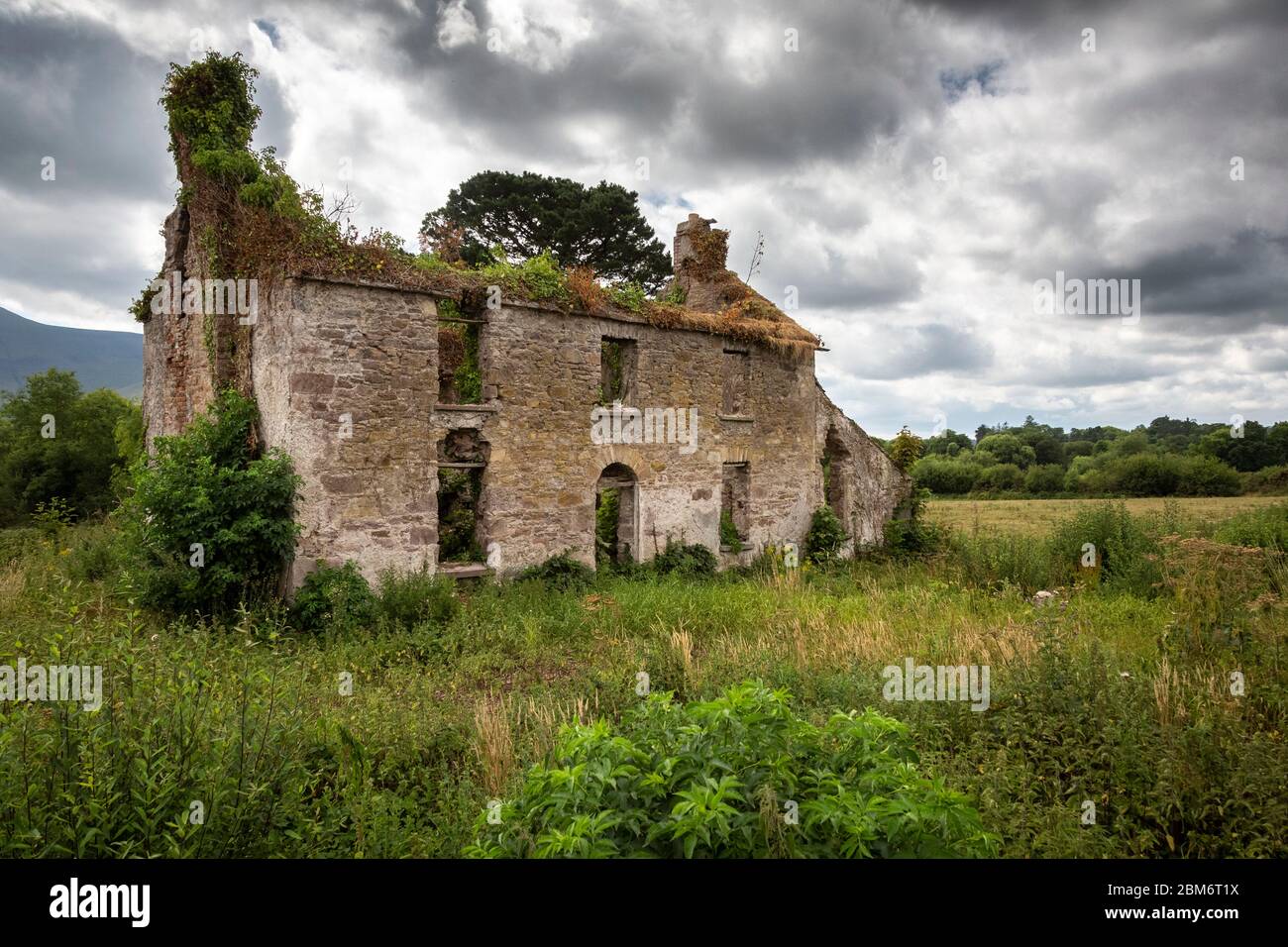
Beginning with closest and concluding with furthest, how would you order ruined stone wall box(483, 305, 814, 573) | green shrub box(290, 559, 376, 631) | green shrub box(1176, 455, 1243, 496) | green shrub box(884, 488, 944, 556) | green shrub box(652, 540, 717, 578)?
green shrub box(290, 559, 376, 631), ruined stone wall box(483, 305, 814, 573), green shrub box(652, 540, 717, 578), green shrub box(884, 488, 944, 556), green shrub box(1176, 455, 1243, 496)

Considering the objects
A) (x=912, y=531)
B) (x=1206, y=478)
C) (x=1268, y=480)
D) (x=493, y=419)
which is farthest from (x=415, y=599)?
(x=1206, y=478)

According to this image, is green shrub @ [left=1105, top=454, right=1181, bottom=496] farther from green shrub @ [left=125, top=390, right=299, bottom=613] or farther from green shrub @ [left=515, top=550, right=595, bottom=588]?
green shrub @ [left=125, top=390, right=299, bottom=613]

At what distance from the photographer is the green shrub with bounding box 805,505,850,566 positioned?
1709 cm

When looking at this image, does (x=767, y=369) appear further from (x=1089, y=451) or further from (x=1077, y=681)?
(x=1089, y=451)

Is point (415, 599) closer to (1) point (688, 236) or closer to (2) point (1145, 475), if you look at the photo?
(1) point (688, 236)

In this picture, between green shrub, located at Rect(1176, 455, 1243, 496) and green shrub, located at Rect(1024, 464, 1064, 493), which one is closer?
green shrub, located at Rect(1176, 455, 1243, 496)

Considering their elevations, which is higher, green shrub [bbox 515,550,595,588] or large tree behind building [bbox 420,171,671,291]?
large tree behind building [bbox 420,171,671,291]

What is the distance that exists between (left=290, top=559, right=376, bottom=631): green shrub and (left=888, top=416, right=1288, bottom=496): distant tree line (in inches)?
925

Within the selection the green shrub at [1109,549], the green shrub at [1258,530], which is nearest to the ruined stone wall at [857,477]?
the green shrub at [1109,549]

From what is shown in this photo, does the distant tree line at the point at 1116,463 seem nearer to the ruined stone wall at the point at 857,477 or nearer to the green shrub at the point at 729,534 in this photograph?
the ruined stone wall at the point at 857,477

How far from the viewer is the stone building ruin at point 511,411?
10.5m

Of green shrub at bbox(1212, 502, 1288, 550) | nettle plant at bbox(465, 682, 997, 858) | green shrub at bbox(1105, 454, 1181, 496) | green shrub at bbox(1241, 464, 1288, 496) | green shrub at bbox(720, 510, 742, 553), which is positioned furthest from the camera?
green shrub at bbox(1105, 454, 1181, 496)

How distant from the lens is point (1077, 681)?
6.52 m

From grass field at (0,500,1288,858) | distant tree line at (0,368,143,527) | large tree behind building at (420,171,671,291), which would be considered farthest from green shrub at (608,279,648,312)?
distant tree line at (0,368,143,527)
